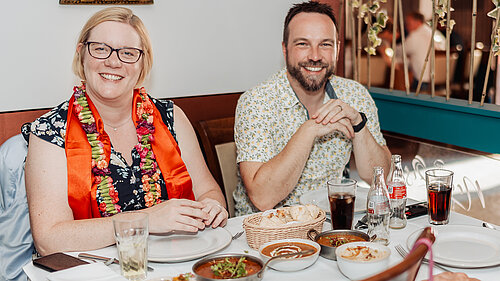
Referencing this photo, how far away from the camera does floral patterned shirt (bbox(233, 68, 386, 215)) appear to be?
2180 millimetres

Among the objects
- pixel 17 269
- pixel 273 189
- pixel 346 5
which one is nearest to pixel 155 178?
pixel 273 189

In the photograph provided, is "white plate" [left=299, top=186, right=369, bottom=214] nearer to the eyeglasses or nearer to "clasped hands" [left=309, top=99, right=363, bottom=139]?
"clasped hands" [left=309, top=99, right=363, bottom=139]

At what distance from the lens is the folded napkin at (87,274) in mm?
1267

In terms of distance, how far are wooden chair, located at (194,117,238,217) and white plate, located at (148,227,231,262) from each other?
90 cm

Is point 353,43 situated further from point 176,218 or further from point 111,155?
point 176,218

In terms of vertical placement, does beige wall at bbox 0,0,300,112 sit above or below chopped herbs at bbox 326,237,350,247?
above

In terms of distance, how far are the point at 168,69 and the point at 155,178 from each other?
877 mm

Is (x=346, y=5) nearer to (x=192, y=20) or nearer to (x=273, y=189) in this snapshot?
(x=192, y=20)

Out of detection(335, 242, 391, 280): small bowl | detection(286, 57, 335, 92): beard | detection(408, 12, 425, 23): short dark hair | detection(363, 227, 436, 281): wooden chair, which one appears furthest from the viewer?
detection(408, 12, 425, 23): short dark hair

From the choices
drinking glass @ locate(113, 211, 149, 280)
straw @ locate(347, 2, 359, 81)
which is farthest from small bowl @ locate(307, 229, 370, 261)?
straw @ locate(347, 2, 359, 81)

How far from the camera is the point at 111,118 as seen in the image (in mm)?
1991

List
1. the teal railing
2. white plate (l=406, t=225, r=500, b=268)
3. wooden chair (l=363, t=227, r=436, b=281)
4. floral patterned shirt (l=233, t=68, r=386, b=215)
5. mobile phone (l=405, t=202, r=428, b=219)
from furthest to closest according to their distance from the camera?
the teal railing < floral patterned shirt (l=233, t=68, r=386, b=215) < mobile phone (l=405, t=202, r=428, b=219) < white plate (l=406, t=225, r=500, b=268) < wooden chair (l=363, t=227, r=436, b=281)

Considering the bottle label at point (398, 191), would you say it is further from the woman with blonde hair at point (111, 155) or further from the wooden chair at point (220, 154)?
the wooden chair at point (220, 154)

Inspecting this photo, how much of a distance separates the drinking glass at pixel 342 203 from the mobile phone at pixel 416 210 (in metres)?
0.26
